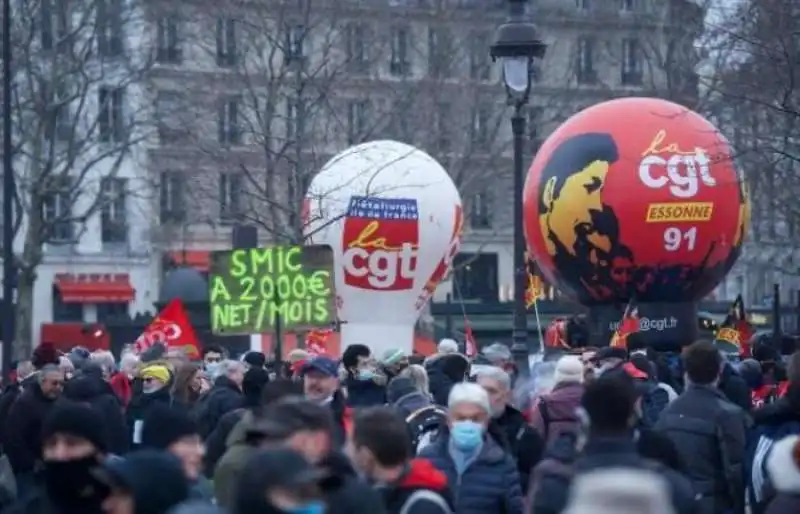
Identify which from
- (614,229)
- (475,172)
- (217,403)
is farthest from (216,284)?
(475,172)

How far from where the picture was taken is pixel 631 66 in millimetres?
60781

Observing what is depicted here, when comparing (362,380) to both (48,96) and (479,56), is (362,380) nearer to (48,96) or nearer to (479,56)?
(48,96)

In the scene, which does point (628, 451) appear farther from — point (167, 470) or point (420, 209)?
point (420, 209)

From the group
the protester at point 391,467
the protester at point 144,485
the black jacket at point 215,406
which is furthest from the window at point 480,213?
the protester at point 144,485

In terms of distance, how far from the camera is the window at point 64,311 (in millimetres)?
59453

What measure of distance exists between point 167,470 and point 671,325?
757 inches

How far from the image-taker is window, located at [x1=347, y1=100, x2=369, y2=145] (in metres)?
42.2

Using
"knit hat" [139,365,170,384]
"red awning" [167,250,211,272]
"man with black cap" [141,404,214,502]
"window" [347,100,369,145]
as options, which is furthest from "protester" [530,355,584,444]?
"red awning" [167,250,211,272]

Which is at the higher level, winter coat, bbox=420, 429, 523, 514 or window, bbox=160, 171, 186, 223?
window, bbox=160, 171, 186, 223

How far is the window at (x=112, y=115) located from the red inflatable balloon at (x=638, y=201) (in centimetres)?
1493

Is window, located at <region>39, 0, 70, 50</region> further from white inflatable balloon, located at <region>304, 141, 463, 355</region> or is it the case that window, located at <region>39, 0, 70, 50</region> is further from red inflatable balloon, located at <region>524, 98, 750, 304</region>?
red inflatable balloon, located at <region>524, 98, 750, 304</region>

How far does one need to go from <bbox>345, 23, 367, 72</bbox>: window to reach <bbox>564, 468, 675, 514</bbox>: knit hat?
124 ft

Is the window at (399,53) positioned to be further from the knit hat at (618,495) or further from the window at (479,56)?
the knit hat at (618,495)

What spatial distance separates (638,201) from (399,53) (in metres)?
27.0
